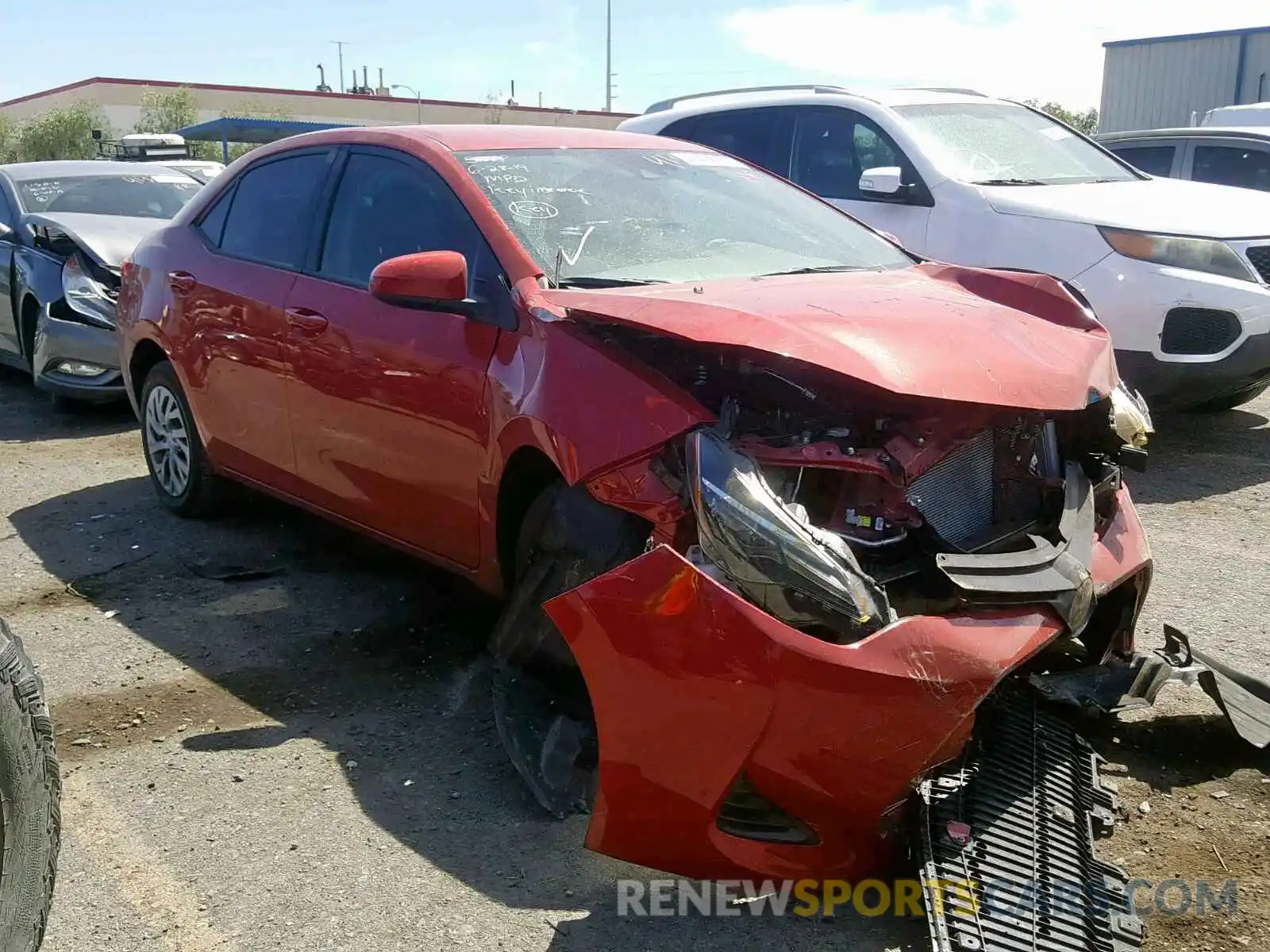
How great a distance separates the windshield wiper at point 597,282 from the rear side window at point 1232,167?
8.15 m

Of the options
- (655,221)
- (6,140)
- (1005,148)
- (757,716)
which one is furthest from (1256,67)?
(6,140)

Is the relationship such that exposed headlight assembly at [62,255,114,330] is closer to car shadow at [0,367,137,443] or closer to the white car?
car shadow at [0,367,137,443]

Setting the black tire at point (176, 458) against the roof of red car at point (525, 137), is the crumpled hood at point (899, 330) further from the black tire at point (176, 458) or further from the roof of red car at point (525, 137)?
the black tire at point (176, 458)

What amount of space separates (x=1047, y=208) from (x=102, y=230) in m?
6.27

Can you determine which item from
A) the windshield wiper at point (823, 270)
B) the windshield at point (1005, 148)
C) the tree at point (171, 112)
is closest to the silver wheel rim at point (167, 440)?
the windshield wiper at point (823, 270)

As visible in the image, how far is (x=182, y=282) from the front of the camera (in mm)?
5094

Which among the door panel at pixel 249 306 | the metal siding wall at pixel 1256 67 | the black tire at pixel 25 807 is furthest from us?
the metal siding wall at pixel 1256 67

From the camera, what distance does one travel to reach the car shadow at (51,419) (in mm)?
7730

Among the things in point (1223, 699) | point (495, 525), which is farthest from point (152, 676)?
point (1223, 699)

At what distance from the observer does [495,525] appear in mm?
3490

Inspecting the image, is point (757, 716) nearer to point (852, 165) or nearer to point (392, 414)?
point (392, 414)

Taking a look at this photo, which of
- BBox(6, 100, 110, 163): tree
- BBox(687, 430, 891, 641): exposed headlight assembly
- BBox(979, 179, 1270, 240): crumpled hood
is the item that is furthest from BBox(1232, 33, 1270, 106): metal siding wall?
BBox(6, 100, 110, 163): tree

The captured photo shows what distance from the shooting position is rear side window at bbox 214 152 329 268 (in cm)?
450

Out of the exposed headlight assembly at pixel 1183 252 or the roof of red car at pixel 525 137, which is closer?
the roof of red car at pixel 525 137
